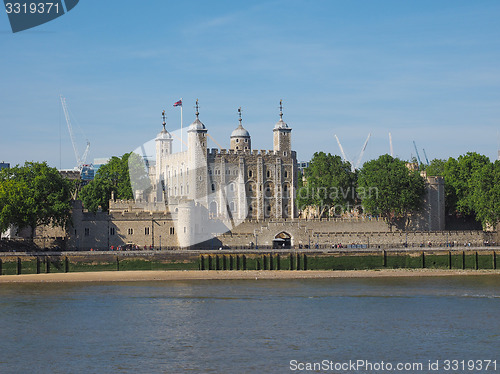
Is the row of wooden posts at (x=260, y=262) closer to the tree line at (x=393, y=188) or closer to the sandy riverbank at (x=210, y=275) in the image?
the sandy riverbank at (x=210, y=275)

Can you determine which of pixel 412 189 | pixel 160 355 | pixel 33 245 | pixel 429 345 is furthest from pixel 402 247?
pixel 160 355

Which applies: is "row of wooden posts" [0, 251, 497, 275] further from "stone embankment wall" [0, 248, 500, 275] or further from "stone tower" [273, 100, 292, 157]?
"stone tower" [273, 100, 292, 157]

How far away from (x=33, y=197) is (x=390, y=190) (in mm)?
39582

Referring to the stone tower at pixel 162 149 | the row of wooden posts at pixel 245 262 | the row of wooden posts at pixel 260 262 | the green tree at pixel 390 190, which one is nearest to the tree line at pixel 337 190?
the green tree at pixel 390 190

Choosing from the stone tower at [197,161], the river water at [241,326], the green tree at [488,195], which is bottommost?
the river water at [241,326]

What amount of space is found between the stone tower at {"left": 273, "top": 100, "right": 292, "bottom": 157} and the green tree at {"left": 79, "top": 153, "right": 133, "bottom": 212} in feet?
68.0

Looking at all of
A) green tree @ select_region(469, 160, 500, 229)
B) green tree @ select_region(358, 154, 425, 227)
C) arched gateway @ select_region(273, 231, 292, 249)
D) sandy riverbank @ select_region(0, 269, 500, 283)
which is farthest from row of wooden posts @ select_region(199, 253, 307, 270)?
green tree @ select_region(469, 160, 500, 229)

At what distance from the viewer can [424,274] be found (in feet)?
253

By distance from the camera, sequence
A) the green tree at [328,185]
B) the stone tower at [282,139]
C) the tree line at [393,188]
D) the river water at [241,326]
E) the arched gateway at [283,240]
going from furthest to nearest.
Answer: the stone tower at [282,139]
the green tree at [328,185]
the tree line at [393,188]
the arched gateway at [283,240]
the river water at [241,326]

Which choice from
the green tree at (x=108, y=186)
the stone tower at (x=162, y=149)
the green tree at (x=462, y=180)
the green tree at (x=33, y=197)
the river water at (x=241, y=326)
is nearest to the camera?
the river water at (x=241, y=326)

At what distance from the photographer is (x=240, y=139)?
116938 millimetres

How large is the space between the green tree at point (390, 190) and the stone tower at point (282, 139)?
17.1 meters

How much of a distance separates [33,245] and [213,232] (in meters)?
19.0

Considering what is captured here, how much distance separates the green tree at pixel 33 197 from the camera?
76.9 meters
